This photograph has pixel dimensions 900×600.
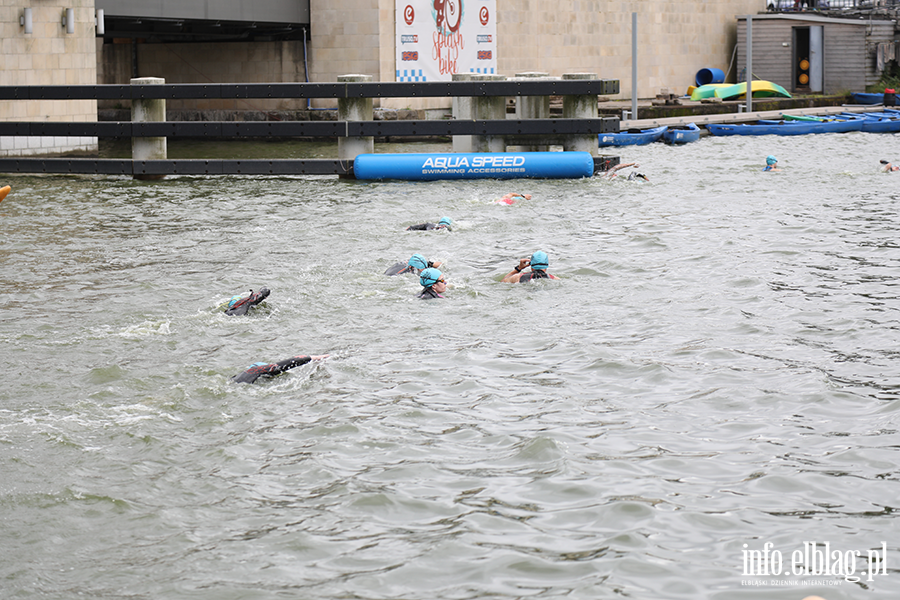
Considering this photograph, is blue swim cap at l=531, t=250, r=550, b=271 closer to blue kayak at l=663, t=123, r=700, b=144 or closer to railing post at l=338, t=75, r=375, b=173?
railing post at l=338, t=75, r=375, b=173

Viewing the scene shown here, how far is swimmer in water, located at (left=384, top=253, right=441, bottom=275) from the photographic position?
473 inches

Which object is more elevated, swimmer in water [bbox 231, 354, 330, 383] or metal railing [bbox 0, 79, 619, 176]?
metal railing [bbox 0, 79, 619, 176]

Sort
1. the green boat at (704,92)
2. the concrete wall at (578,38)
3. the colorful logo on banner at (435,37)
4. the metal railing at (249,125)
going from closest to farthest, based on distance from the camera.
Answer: the metal railing at (249,125) → the concrete wall at (578,38) → the colorful logo on banner at (435,37) → the green boat at (704,92)

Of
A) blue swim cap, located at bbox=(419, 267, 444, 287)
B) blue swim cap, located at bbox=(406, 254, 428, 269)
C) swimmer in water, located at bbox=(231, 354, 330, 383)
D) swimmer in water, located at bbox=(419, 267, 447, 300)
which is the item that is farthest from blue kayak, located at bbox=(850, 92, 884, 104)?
swimmer in water, located at bbox=(231, 354, 330, 383)

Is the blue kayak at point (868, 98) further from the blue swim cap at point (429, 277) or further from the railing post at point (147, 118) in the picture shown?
the blue swim cap at point (429, 277)

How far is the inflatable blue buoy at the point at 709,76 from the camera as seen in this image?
45.3 meters

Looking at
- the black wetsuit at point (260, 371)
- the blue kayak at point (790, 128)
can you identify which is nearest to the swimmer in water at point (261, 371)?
the black wetsuit at point (260, 371)

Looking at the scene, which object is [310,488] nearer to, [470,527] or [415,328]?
[470,527]

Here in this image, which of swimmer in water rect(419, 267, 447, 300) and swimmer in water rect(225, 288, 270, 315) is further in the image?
swimmer in water rect(419, 267, 447, 300)

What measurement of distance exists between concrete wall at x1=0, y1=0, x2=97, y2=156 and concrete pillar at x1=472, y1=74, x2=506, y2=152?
1003 cm

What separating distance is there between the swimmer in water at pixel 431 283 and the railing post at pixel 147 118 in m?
11.4

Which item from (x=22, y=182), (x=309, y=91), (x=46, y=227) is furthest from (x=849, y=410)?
(x=22, y=182)

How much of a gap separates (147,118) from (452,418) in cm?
1533

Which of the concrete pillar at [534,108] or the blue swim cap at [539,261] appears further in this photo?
the concrete pillar at [534,108]
